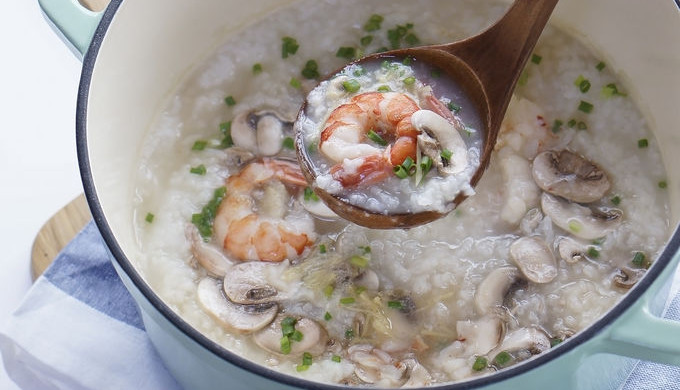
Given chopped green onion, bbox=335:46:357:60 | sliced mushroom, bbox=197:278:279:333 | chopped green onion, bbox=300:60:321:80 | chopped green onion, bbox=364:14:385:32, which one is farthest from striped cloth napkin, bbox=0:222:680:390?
chopped green onion, bbox=364:14:385:32

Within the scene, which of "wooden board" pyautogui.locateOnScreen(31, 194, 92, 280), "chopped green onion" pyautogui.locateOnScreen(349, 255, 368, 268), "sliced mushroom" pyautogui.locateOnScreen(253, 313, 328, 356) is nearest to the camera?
"sliced mushroom" pyautogui.locateOnScreen(253, 313, 328, 356)

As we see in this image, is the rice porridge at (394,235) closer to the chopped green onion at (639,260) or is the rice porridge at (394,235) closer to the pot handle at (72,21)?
the chopped green onion at (639,260)

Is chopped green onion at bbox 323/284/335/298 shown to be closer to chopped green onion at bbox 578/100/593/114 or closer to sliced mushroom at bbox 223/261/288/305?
sliced mushroom at bbox 223/261/288/305

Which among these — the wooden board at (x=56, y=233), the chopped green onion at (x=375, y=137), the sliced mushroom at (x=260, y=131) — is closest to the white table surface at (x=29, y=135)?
the wooden board at (x=56, y=233)

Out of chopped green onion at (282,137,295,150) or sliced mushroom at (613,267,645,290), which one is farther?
chopped green onion at (282,137,295,150)

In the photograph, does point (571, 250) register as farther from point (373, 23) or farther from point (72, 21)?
point (72, 21)

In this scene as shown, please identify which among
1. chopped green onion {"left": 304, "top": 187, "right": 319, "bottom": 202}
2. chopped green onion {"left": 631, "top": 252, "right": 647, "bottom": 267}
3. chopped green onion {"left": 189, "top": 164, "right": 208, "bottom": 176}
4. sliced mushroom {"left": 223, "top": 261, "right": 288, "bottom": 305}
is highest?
chopped green onion {"left": 631, "top": 252, "right": 647, "bottom": 267}
